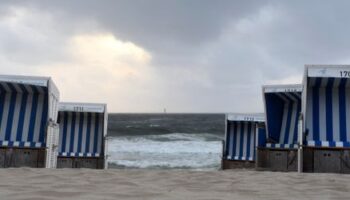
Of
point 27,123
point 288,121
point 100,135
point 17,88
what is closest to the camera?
point 17,88

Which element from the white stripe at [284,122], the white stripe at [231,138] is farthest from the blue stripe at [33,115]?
the white stripe at [231,138]

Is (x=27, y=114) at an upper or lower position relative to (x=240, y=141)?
upper

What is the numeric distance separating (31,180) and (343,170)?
504 cm

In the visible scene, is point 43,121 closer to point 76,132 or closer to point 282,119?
point 76,132

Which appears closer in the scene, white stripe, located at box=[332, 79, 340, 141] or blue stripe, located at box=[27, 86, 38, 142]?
white stripe, located at box=[332, 79, 340, 141]

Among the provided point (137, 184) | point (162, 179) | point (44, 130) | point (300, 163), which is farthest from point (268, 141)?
point (137, 184)

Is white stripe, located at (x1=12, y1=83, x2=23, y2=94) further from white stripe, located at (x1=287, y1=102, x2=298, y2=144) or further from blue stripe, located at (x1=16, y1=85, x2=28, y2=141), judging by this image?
white stripe, located at (x1=287, y1=102, x2=298, y2=144)

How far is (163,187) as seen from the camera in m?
4.39

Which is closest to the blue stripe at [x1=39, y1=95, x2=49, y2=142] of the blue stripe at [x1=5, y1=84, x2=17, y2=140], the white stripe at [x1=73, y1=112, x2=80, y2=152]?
the blue stripe at [x1=5, y1=84, x2=17, y2=140]

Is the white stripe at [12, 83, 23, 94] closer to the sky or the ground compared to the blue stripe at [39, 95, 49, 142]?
closer to the sky

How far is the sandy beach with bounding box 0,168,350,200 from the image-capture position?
12.2 feet

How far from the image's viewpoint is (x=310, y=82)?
25.4ft

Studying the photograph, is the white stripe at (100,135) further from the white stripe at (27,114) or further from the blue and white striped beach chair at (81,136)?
the white stripe at (27,114)

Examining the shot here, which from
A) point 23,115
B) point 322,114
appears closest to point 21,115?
point 23,115
